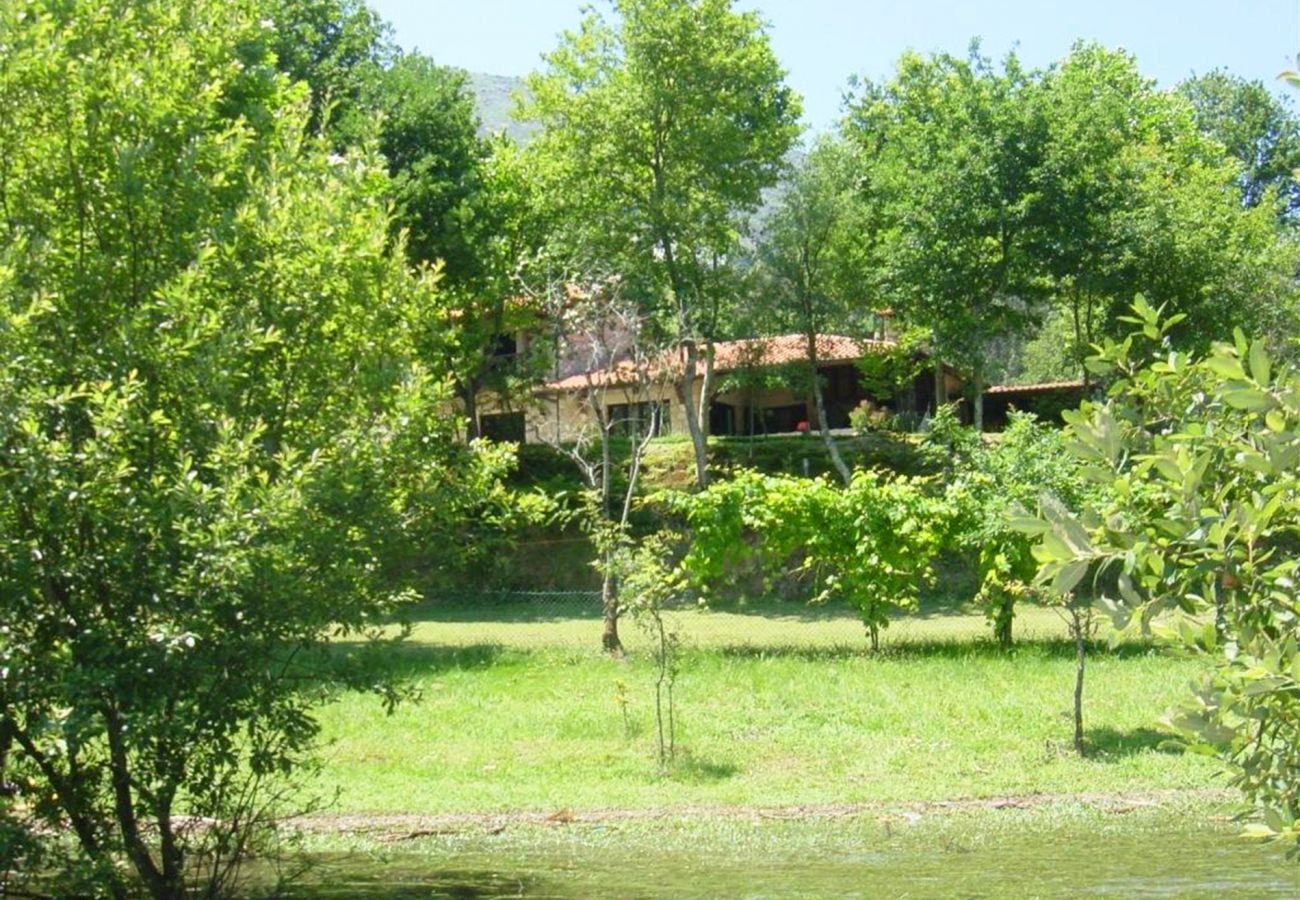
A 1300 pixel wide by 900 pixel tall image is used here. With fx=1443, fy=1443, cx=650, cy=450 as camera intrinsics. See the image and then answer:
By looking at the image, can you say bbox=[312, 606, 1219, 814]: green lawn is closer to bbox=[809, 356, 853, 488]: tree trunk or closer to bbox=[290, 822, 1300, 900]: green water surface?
bbox=[290, 822, 1300, 900]: green water surface

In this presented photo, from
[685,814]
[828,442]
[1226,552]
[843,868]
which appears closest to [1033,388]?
[828,442]

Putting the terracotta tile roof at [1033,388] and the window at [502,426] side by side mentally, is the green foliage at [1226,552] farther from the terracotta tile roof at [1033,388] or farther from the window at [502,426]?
the terracotta tile roof at [1033,388]

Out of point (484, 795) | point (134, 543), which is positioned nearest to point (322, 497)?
point (134, 543)

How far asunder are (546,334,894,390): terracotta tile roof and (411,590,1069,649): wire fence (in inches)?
293

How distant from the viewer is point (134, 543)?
8250mm

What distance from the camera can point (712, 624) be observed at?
2653cm

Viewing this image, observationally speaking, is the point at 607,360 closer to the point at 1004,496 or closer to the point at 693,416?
the point at 1004,496

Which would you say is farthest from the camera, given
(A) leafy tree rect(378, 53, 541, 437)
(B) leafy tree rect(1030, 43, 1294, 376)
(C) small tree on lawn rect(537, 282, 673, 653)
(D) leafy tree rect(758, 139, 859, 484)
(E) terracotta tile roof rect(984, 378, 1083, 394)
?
(E) terracotta tile roof rect(984, 378, 1083, 394)

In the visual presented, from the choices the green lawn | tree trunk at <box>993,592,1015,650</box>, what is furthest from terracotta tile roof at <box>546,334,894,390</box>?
the green lawn

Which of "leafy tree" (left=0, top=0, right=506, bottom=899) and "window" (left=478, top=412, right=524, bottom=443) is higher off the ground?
"window" (left=478, top=412, right=524, bottom=443)

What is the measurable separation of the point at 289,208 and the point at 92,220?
3.96 feet

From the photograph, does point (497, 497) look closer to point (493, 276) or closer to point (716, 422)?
point (493, 276)

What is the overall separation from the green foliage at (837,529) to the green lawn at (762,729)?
104 centimetres

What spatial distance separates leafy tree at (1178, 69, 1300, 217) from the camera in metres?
63.5
